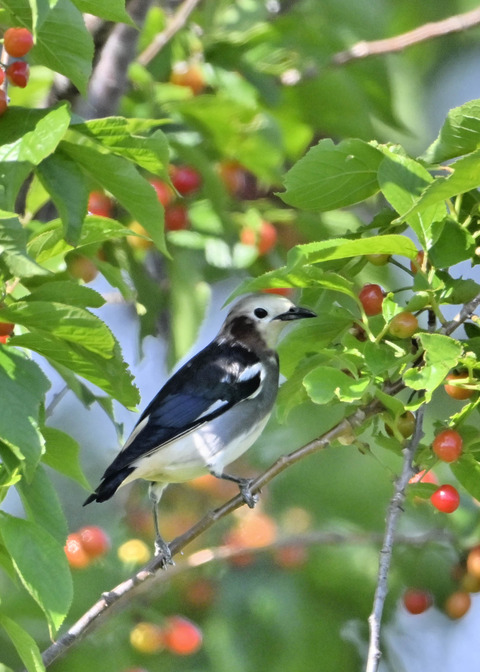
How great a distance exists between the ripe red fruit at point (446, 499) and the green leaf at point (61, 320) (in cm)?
118

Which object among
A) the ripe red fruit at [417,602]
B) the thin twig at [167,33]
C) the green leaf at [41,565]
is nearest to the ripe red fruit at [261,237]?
the thin twig at [167,33]

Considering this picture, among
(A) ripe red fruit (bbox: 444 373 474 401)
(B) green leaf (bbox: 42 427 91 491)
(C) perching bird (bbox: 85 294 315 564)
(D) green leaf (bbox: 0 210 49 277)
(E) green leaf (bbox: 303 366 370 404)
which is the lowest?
(C) perching bird (bbox: 85 294 315 564)

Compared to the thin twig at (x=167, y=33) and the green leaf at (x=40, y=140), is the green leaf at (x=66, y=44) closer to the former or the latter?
the green leaf at (x=40, y=140)

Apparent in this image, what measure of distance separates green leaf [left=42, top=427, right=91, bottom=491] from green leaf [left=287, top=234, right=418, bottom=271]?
0.89 metres

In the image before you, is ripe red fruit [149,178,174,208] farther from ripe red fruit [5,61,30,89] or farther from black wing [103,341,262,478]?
ripe red fruit [5,61,30,89]

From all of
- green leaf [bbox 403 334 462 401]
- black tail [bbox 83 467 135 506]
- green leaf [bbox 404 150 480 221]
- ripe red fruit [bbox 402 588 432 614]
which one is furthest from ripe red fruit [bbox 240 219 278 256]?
green leaf [bbox 403 334 462 401]

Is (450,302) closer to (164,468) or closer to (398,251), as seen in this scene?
(398,251)

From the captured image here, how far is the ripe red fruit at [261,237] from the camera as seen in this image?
5.27m

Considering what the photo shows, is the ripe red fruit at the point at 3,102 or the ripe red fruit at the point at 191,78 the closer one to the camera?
the ripe red fruit at the point at 3,102

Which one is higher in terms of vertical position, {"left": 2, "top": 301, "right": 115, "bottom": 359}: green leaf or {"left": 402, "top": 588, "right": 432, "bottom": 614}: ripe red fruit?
{"left": 2, "top": 301, "right": 115, "bottom": 359}: green leaf

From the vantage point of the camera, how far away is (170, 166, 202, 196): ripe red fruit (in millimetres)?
5203

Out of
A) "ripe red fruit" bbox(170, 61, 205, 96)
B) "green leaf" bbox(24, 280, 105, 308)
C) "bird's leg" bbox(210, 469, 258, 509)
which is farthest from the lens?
"ripe red fruit" bbox(170, 61, 205, 96)

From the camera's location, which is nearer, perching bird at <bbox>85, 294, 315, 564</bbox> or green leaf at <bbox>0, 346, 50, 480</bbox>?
green leaf at <bbox>0, 346, 50, 480</bbox>

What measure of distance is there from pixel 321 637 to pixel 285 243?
2.05 meters
